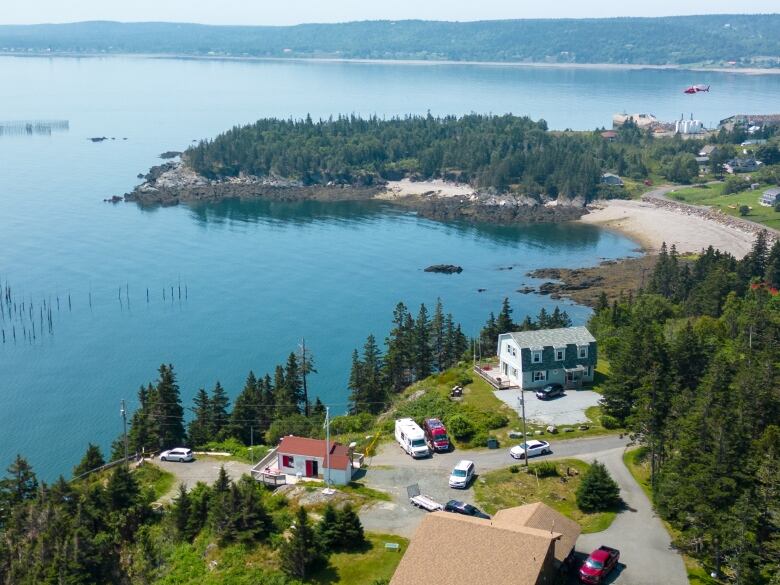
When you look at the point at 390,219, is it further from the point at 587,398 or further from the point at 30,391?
the point at 587,398

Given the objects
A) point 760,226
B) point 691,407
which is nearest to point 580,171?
point 760,226

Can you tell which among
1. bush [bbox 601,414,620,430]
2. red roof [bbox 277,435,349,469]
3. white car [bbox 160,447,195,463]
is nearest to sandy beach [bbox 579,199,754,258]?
bush [bbox 601,414,620,430]

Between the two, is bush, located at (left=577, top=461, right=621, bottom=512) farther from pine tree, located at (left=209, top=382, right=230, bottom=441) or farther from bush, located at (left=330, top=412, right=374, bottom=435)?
pine tree, located at (left=209, top=382, right=230, bottom=441)

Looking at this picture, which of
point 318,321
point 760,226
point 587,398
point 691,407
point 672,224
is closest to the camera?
point 691,407

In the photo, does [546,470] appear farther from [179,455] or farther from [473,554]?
[179,455]

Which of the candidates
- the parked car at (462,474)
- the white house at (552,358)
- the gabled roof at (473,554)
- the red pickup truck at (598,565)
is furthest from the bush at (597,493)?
the white house at (552,358)

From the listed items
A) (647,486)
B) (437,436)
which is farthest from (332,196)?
(647,486)

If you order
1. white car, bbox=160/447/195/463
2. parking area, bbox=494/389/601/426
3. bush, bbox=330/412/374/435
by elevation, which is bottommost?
bush, bbox=330/412/374/435
